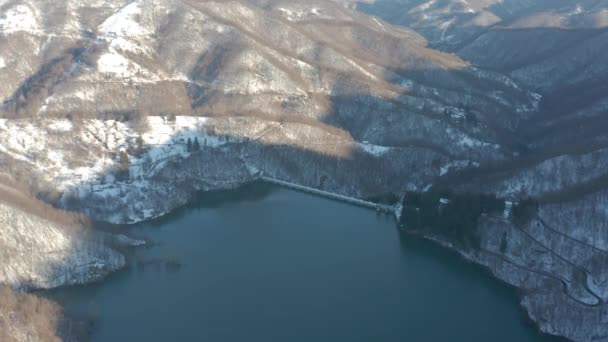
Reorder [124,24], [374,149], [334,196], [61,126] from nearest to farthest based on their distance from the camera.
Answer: [334,196]
[61,126]
[374,149]
[124,24]

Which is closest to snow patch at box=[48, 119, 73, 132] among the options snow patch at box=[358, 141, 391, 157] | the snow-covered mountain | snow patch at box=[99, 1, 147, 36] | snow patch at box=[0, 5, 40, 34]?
the snow-covered mountain

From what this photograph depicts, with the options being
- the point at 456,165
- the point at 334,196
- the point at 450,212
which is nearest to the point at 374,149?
the point at 456,165

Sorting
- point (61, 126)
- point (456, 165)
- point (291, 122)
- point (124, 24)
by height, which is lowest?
point (61, 126)

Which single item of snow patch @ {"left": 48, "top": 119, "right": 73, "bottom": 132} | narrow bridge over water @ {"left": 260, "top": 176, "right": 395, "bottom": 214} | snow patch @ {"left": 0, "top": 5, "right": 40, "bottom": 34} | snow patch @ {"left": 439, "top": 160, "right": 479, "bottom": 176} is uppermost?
snow patch @ {"left": 0, "top": 5, "right": 40, "bottom": 34}

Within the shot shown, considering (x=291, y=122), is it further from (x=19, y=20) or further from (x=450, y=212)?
(x=19, y=20)

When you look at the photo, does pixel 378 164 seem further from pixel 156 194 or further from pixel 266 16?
pixel 266 16

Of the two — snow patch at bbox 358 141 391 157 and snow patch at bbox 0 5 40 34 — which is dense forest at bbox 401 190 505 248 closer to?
snow patch at bbox 358 141 391 157

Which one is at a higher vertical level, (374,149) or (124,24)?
(124,24)

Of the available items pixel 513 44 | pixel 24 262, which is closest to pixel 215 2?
pixel 513 44

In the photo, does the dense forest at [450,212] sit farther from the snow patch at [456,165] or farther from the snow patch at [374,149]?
the snow patch at [374,149]

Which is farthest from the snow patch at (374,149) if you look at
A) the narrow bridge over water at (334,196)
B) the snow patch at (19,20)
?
the snow patch at (19,20)

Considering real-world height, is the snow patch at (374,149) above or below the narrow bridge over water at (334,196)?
above
